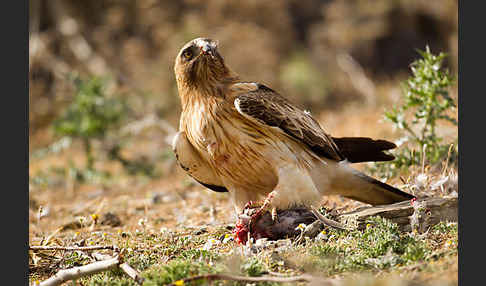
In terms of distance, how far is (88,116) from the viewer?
866cm

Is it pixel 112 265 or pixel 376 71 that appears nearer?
pixel 112 265

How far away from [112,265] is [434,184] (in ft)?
9.97

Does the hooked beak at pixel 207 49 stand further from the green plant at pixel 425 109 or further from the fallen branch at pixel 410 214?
the green plant at pixel 425 109

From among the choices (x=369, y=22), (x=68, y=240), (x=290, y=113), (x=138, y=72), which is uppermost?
(x=369, y=22)

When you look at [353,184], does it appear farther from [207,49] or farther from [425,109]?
[207,49]

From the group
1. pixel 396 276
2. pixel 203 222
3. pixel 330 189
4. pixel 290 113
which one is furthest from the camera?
pixel 203 222

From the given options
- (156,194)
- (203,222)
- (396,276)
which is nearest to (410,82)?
(203,222)

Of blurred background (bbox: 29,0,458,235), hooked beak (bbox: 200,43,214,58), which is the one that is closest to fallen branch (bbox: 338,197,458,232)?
hooked beak (bbox: 200,43,214,58)

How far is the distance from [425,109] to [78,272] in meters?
4.15

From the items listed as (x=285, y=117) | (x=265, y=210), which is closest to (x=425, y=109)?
(x=285, y=117)

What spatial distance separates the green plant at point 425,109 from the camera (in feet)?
19.4

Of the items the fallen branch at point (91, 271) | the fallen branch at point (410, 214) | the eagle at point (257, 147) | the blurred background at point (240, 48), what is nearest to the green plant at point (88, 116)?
the blurred background at point (240, 48)

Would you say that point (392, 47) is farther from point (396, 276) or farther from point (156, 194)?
point (396, 276)

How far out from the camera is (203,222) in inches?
228
